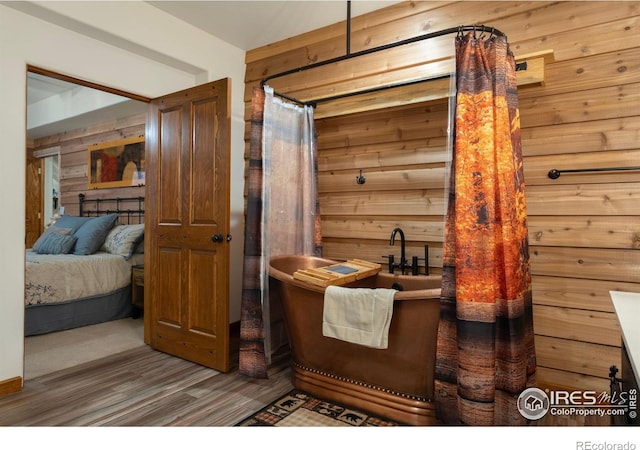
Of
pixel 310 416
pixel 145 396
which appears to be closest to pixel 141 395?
pixel 145 396

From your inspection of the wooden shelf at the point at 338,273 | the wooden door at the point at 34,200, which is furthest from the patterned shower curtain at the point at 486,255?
the wooden door at the point at 34,200

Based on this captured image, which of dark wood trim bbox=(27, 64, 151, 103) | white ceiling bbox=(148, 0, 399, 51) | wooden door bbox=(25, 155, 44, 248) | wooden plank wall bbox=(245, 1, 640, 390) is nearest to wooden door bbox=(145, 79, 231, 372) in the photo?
dark wood trim bbox=(27, 64, 151, 103)

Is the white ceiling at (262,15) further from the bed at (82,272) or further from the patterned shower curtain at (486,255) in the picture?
the bed at (82,272)

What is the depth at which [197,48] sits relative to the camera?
3590 millimetres

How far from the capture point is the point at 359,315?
7.26ft

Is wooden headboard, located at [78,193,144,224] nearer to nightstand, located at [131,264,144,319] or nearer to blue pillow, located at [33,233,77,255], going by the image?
blue pillow, located at [33,233,77,255]

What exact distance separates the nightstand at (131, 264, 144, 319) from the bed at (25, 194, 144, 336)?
5 centimetres

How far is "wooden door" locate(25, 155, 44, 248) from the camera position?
23.7ft

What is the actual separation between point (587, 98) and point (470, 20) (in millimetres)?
959

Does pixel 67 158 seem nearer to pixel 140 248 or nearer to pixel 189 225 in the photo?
pixel 140 248

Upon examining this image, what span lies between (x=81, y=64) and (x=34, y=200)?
5.56 meters

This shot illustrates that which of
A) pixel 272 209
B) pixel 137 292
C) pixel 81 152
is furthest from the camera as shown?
pixel 81 152
